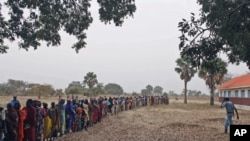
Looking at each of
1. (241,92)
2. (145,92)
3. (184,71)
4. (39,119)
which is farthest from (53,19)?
(145,92)

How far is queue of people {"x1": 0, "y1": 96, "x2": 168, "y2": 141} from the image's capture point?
10.4m

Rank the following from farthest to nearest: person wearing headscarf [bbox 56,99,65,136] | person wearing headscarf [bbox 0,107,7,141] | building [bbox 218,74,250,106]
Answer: building [bbox 218,74,250,106], person wearing headscarf [bbox 56,99,65,136], person wearing headscarf [bbox 0,107,7,141]

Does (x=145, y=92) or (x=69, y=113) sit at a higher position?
(x=69, y=113)

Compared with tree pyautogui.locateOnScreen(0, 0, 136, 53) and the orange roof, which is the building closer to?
the orange roof

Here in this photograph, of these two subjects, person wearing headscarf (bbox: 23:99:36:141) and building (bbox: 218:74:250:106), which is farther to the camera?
building (bbox: 218:74:250:106)

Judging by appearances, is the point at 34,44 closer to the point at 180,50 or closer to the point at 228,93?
the point at 180,50

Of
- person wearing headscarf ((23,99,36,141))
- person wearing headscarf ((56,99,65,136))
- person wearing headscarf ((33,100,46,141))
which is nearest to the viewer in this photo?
person wearing headscarf ((23,99,36,141))

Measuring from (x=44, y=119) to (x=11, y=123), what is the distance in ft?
9.39

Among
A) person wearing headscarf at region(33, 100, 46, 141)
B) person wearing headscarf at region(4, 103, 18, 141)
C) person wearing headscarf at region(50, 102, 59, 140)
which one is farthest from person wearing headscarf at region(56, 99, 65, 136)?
person wearing headscarf at region(4, 103, 18, 141)

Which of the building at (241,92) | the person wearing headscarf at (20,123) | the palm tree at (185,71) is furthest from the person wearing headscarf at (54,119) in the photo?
the palm tree at (185,71)

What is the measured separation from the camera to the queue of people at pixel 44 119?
10422 millimetres

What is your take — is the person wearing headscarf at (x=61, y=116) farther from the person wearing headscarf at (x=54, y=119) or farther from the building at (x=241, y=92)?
the building at (x=241, y=92)

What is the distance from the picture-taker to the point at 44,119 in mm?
13203

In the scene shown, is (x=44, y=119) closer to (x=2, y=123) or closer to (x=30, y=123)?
(x=30, y=123)
